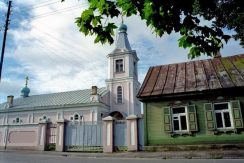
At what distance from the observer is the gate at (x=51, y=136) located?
19.6 meters

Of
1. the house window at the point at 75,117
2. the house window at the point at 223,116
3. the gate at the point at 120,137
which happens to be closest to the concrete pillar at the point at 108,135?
the gate at the point at 120,137

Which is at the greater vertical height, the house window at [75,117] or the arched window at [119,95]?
the arched window at [119,95]

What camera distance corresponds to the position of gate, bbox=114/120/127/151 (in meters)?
16.8

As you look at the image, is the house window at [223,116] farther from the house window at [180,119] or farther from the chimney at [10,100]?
the chimney at [10,100]

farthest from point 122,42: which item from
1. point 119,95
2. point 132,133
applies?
point 132,133

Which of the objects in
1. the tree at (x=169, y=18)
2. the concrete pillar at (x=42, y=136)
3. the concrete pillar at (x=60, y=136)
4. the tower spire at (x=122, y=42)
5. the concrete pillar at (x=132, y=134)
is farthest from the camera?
the tower spire at (x=122, y=42)

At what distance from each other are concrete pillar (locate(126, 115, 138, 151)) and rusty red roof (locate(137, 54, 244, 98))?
2110mm

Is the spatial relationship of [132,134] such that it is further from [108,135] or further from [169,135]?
[169,135]

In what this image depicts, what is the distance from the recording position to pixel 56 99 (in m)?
38.6

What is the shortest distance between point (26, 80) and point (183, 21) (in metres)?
47.4

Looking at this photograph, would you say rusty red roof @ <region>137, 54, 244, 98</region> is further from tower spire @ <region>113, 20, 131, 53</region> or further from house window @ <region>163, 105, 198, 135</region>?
tower spire @ <region>113, 20, 131, 53</region>

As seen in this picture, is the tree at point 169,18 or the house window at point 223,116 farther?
the house window at point 223,116

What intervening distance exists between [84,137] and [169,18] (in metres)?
A: 15.6

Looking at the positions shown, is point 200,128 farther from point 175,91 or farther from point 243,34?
point 243,34
